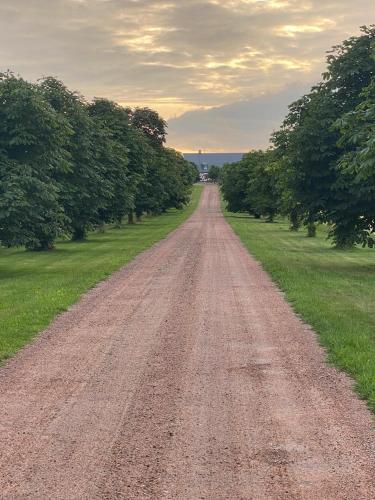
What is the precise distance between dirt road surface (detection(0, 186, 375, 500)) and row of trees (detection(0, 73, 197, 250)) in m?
9.19

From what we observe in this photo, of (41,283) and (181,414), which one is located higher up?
(181,414)

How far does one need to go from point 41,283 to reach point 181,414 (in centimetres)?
1281

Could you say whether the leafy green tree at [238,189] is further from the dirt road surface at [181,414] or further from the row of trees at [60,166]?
the dirt road surface at [181,414]

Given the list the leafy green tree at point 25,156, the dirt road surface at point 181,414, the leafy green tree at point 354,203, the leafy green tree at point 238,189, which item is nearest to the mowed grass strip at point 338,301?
the dirt road surface at point 181,414

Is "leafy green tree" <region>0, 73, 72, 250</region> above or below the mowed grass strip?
above

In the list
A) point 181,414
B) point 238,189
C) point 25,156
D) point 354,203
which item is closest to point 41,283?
point 25,156

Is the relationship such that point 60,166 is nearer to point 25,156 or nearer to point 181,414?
point 25,156

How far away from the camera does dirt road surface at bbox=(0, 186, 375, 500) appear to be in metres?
4.84

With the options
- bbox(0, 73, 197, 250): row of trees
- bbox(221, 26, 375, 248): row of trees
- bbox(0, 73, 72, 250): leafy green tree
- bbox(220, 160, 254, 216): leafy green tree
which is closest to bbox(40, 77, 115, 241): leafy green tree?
bbox(0, 73, 197, 250): row of trees

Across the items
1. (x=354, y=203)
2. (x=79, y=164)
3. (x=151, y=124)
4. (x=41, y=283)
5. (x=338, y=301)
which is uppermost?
(x=151, y=124)

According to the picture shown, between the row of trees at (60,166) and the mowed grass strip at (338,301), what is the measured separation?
8644mm

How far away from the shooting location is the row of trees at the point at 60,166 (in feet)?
67.7

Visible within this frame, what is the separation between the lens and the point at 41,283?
60.6ft

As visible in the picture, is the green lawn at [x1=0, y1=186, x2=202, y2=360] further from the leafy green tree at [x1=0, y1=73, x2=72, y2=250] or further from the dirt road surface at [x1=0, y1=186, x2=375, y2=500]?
the leafy green tree at [x1=0, y1=73, x2=72, y2=250]
